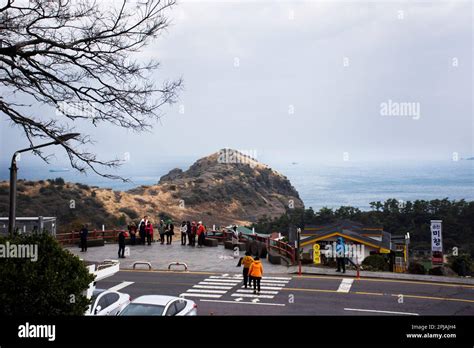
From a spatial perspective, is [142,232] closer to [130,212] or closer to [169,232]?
[169,232]

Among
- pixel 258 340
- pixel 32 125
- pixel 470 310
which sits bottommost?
pixel 470 310

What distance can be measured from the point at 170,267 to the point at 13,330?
16998 millimetres

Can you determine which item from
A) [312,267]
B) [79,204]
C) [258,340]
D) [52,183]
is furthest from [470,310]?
[52,183]

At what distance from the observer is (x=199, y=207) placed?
77750 mm

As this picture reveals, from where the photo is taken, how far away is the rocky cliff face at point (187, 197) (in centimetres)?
5862

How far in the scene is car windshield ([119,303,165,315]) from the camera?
13156 mm

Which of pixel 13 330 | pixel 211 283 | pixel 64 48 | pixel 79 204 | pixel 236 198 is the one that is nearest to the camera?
pixel 13 330

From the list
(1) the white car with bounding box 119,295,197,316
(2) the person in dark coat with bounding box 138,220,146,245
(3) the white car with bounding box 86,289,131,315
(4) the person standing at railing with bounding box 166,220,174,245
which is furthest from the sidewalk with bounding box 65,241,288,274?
(1) the white car with bounding box 119,295,197,316

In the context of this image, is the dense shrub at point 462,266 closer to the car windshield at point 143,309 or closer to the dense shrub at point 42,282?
the car windshield at point 143,309

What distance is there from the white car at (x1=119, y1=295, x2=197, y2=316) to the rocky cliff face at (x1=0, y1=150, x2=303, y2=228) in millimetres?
29862

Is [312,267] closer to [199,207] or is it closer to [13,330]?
[13,330]

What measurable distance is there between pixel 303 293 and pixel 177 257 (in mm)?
10494

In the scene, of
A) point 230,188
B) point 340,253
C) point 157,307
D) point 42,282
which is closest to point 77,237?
point 340,253

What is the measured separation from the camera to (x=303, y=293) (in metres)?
19.5
